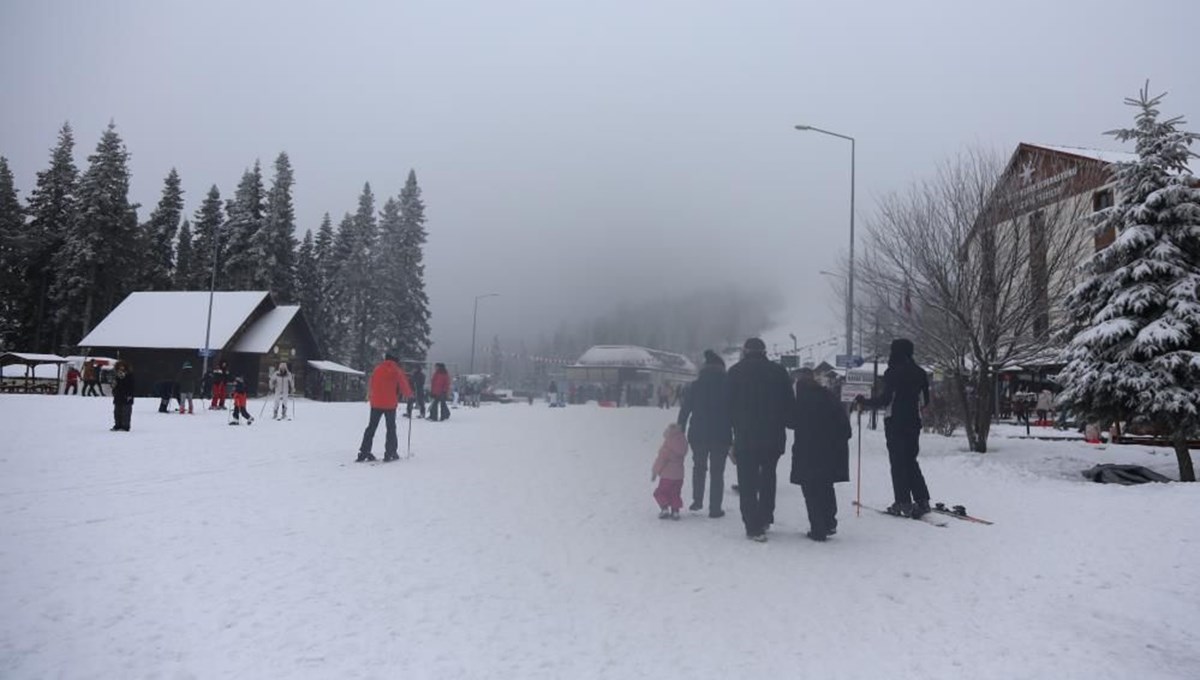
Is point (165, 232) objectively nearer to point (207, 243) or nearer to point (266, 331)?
Answer: point (207, 243)

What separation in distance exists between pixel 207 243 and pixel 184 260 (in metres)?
5.46

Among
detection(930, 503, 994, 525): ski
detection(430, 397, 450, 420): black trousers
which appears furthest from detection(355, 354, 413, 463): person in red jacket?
detection(430, 397, 450, 420): black trousers

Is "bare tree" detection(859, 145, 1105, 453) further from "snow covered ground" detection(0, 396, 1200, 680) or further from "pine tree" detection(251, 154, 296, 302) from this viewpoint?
"pine tree" detection(251, 154, 296, 302)

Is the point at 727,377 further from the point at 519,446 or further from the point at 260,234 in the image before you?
the point at 260,234

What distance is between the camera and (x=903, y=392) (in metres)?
8.91

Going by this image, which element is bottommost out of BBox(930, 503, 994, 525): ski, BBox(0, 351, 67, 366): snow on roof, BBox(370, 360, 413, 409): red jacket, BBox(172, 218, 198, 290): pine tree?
BBox(930, 503, 994, 525): ski

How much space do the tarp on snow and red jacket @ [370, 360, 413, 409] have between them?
41.6ft

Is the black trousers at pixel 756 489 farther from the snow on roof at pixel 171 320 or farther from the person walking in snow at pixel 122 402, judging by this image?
the snow on roof at pixel 171 320

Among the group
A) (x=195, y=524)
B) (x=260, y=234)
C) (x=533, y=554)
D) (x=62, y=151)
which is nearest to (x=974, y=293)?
(x=533, y=554)

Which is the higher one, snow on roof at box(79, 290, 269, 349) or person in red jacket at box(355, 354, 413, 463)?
snow on roof at box(79, 290, 269, 349)

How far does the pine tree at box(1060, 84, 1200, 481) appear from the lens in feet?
41.2

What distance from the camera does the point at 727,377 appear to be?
785cm

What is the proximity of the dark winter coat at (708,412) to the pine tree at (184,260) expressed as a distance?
66063mm

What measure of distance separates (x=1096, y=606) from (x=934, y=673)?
2.35 m
